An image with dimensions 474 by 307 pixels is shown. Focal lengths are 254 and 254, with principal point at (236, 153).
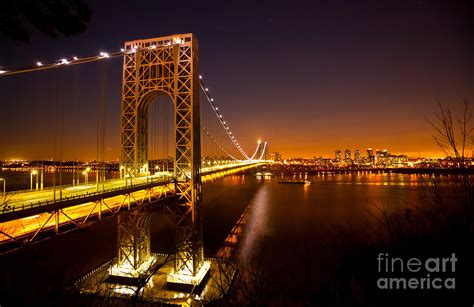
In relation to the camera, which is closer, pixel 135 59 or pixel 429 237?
pixel 429 237

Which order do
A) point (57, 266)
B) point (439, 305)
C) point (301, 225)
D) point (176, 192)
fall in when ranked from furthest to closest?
point (301, 225) → point (57, 266) → point (176, 192) → point (439, 305)

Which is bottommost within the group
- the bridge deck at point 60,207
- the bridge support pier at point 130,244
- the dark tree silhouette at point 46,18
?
the bridge support pier at point 130,244

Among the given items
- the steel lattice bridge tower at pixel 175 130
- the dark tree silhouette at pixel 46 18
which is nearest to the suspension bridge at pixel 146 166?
the steel lattice bridge tower at pixel 175 130

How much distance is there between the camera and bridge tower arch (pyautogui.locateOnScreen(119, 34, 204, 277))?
48.0 ft

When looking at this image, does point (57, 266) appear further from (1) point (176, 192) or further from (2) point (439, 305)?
(2) point (439, 305)

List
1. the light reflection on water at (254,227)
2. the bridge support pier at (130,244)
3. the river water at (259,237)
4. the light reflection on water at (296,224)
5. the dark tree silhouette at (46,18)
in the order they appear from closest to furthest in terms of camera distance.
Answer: the dark tree silhouette at (46,18) < the bridge support pier at (130,244) < the river water at (259,237) < the light reflection on water at (296,224) < the light reflection on water at (254,227)

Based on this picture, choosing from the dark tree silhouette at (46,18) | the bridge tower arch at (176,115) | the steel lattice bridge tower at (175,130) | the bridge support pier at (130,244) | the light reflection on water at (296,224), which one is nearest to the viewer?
the dark tree silhouette at (46,18)

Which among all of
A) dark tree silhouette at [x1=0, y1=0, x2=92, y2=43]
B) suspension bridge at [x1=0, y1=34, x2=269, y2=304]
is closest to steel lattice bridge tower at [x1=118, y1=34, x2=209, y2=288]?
suspension bridge at [x1=0, y1=34, x2=269, y2=304]

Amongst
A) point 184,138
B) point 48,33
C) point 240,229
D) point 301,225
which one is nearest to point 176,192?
point 184,138

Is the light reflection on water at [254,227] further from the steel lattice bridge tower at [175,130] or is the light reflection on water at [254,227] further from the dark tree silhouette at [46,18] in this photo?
the dark tree silhouette at [46,18]

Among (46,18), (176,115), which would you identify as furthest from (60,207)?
(176,115)

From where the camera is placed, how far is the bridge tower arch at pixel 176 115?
48.0 feet

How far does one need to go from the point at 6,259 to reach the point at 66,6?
19890 mm

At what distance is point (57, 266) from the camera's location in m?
19.5
